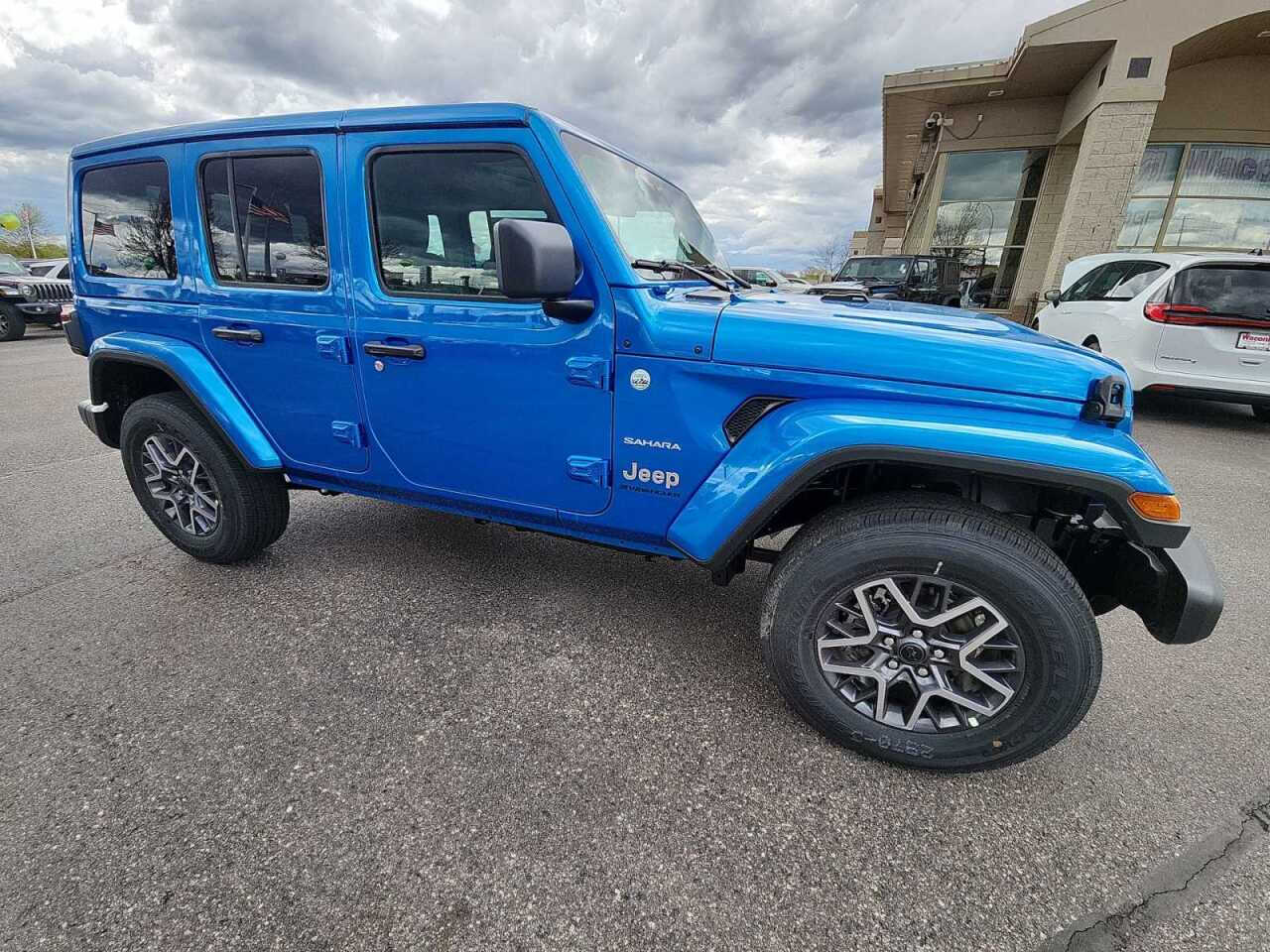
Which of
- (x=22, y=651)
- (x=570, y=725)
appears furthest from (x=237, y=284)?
(x=570, y=725)

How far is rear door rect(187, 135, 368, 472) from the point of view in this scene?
7.75 feet

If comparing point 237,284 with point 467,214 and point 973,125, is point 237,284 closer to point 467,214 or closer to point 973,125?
point 467,214

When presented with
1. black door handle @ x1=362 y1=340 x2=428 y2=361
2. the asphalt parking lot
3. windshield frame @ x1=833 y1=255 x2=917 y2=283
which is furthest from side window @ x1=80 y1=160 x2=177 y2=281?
windshield frame @ x1=833 y1=255 x2=917 y2=283

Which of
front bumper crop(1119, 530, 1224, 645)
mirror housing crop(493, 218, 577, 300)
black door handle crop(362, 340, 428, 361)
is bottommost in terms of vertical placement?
front bumper crop(1119, 530, 1224, 645)

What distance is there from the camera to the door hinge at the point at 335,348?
2.39 m

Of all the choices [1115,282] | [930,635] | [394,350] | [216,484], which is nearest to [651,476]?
[930,635]

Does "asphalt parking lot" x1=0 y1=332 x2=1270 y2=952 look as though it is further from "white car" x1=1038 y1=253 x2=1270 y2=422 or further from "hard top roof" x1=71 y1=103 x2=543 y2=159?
"white car" x1=1038 y1=253 x2=1270 y2=422

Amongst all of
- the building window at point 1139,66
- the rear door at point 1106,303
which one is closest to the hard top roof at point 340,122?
the rear door at point 1106,303

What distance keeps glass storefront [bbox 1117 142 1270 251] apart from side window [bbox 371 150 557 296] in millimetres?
16238

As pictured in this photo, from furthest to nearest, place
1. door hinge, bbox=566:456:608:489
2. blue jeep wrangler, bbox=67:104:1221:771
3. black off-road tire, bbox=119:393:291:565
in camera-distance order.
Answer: black off-road tire, bbox=119:393:291:565 < door hinge, bbox=566:456:608:489 < blue jeep wrangler, bbox=67:104:1221:771

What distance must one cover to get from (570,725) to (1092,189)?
519 inches

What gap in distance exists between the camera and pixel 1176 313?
5.59m

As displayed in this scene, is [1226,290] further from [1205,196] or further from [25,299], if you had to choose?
[25,299]

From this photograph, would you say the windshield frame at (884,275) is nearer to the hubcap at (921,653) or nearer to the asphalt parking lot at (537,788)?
the asphalt parking lot at (537,788)
